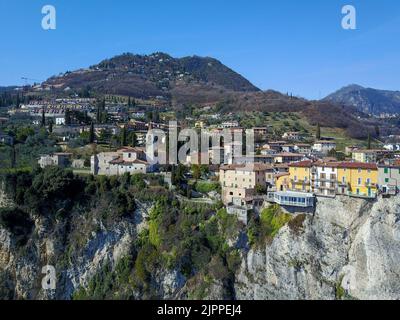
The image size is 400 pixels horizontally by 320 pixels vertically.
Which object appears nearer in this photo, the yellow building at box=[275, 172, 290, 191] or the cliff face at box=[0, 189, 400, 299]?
the cliff face at box=[0, 189, 400, 299]

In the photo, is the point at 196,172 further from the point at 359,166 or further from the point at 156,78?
the point at 156,78

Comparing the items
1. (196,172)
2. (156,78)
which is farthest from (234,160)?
(156,78)

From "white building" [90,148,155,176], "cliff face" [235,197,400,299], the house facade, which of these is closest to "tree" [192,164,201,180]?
"white building" [90,148,155,176]

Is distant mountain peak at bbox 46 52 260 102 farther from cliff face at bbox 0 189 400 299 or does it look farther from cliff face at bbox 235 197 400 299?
cliff face at bbox 235 197 400 299

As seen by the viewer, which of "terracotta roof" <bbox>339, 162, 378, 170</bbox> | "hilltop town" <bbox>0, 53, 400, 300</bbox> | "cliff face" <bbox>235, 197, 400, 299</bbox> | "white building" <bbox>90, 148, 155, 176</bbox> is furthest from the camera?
"white building" <bbox>90, 148, 155, 176</bbox>

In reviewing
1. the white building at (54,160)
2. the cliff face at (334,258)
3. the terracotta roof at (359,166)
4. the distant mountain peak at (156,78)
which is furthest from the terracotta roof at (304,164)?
the distant mountain peak at (156,78)
